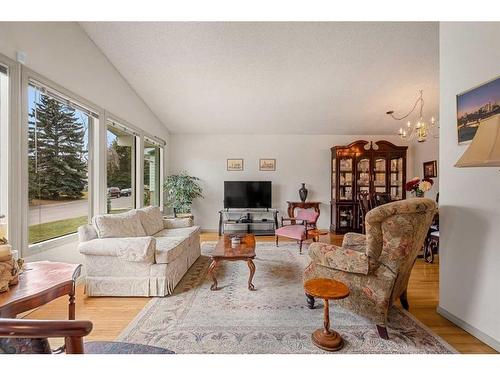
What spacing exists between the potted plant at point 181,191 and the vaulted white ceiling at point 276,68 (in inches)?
51.9

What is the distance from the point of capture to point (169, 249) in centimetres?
255

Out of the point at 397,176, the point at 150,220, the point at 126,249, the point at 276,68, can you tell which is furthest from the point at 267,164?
the point at 126,249

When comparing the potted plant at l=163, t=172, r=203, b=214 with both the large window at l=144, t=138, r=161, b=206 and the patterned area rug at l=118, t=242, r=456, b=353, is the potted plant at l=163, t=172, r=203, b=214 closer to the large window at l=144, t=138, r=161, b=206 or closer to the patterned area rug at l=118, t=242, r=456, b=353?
the large window at l=144, t=138, r=161, b=206

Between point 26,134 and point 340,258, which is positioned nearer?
point 340,258

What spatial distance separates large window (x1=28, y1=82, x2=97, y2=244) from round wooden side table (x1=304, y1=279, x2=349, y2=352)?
273 centimetres

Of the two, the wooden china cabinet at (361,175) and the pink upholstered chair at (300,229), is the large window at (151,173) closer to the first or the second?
the pink upholstered chair at (300,229)

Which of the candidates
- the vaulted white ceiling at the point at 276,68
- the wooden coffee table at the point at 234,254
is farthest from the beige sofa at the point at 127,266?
the vaulted white ceiling at the point at 276,68

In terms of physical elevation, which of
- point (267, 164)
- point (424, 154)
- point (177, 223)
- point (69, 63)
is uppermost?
point (69, 63)

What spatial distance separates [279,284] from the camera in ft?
9.00

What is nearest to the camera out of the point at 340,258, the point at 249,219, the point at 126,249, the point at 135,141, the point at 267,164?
the point at 340,258

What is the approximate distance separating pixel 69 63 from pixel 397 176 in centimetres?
645

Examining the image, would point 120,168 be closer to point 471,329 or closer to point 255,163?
point 255,163

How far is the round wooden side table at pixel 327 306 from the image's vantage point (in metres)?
1.63
